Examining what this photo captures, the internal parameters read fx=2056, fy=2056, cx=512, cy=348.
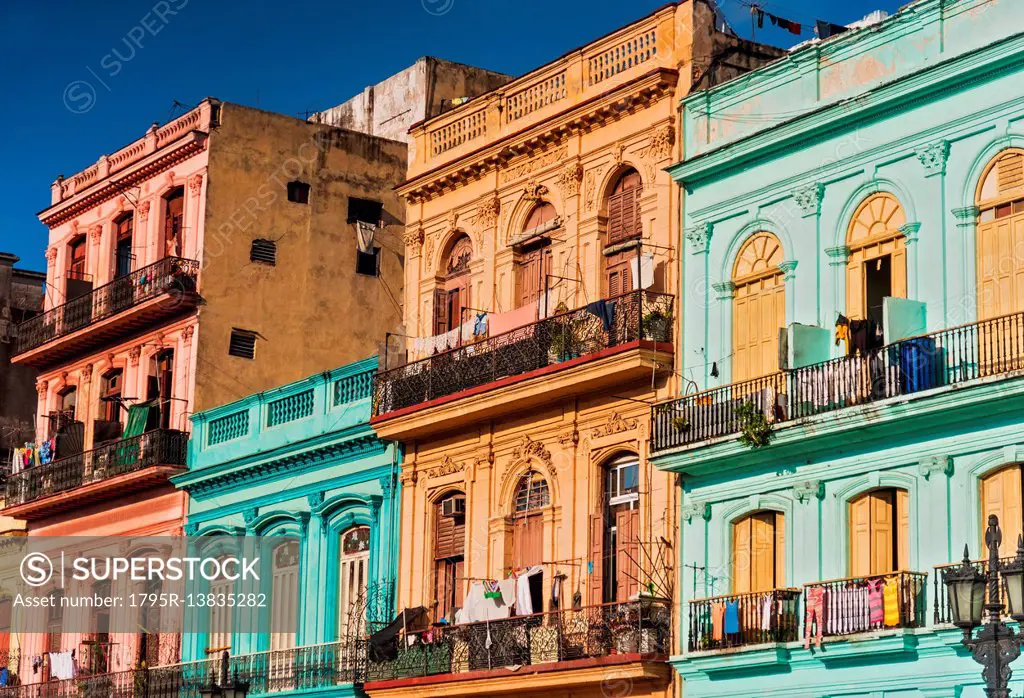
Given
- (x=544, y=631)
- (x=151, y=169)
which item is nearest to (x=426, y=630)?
(x=544, y=631)

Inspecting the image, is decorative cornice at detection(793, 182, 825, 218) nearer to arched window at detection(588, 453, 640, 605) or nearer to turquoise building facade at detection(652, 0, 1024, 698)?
turquoise building facade at detection(652, 0, 1024, 698)

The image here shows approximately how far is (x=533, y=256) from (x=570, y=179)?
146cm

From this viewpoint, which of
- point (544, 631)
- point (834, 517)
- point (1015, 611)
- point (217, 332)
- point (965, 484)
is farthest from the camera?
point (217, 332)

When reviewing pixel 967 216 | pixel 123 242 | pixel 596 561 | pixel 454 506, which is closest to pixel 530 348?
pixel 596 561

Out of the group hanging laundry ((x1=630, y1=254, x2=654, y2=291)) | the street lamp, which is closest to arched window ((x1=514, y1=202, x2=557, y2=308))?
hanging laundry ((x1=630, y1=254, x2=654, y2=291))

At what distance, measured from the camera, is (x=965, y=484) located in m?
22.2

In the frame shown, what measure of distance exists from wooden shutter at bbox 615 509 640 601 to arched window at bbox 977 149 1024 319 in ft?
20.9

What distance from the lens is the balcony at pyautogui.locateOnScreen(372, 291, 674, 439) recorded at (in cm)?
2666

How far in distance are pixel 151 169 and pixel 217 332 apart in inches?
161

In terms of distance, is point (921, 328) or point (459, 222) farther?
point (459, 222)

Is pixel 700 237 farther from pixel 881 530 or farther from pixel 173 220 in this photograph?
pixel 173 220

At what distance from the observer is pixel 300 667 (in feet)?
106

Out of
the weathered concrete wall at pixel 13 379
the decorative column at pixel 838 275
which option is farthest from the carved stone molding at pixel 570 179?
the weathered concrete wall at pixel 13 379

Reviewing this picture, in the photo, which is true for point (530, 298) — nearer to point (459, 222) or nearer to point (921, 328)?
point (459, 222)
